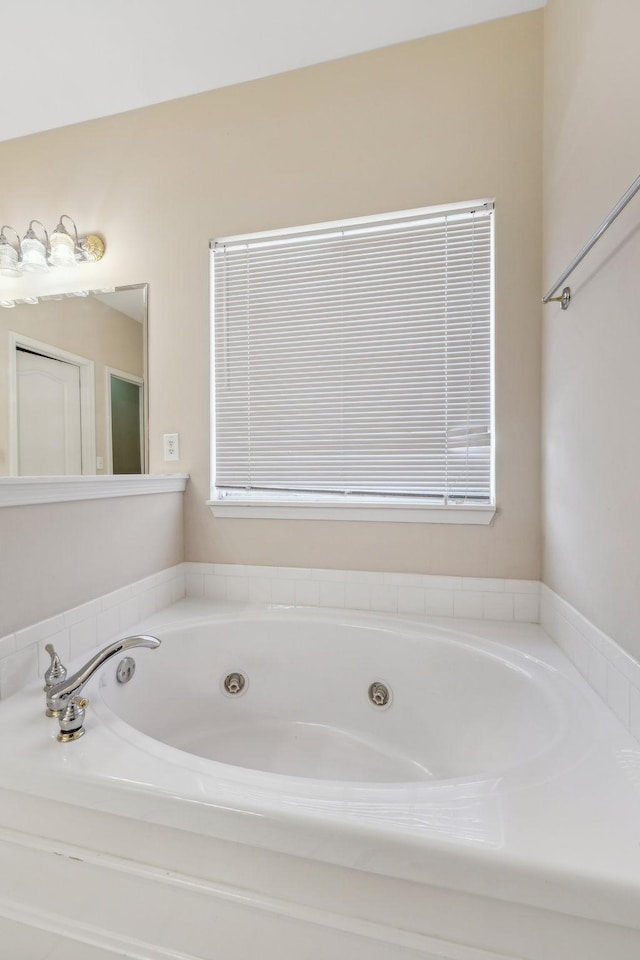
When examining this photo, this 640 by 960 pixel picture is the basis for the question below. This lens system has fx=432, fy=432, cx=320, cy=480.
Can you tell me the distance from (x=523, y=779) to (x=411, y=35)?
91.7 inches

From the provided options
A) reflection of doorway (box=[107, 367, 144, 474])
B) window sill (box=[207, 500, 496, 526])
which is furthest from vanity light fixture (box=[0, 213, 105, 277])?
window sill (box=[207, 500, 496, 526])

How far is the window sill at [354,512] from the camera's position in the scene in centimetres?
161

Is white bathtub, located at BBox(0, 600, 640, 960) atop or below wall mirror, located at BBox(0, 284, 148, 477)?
below

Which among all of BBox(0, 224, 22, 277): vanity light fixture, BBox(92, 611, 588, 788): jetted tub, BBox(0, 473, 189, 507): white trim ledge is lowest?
BBox(92, 611, 588, 788): jetted tub

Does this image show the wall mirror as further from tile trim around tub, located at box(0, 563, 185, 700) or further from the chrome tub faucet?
the chrome tub faucet

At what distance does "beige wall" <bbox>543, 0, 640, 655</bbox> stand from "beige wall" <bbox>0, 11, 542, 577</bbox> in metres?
0.10

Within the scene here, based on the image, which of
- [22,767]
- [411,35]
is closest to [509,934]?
[22,767]

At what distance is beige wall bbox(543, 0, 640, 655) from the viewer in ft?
3.05

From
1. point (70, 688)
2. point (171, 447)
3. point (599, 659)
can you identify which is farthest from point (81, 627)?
point (599, 659)

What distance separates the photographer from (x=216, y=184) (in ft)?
6.03

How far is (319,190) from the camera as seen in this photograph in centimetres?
172

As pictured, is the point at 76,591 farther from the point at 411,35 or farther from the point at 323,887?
the point at 411,35

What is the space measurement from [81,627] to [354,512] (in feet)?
3.30

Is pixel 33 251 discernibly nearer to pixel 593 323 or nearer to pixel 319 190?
pixel 319 190
